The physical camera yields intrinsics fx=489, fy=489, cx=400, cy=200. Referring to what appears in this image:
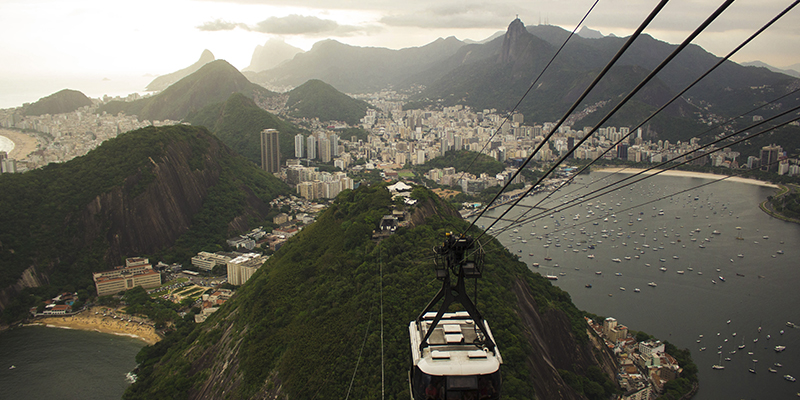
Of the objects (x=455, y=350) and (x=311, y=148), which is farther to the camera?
(x=311, y=148)

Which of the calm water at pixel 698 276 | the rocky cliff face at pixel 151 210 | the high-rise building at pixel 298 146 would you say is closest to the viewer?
the calm water at pixel 698 276

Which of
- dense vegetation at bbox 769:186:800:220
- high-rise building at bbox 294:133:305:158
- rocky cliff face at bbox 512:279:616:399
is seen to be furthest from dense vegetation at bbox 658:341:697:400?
high-rise building at bbox 294:133:305:158

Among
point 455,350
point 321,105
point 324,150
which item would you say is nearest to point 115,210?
point 455,350

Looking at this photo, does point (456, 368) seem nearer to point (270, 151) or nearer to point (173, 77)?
point (270, 151)

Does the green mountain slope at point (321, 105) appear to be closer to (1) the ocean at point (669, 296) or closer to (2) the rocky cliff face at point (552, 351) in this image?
(1) the ocean at point (669, 296)

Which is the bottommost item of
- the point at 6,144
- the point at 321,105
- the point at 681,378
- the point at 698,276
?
the point at 681,378

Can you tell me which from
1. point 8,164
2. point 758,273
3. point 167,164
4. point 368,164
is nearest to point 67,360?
point 167,164

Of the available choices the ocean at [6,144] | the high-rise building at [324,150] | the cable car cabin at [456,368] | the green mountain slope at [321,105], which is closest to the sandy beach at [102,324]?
the cable car cabin at [456,368]

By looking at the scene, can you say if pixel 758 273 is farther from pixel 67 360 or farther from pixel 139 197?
pixel 139 197
